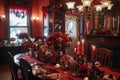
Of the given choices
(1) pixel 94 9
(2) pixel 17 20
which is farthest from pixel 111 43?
(2) pixel 17 20

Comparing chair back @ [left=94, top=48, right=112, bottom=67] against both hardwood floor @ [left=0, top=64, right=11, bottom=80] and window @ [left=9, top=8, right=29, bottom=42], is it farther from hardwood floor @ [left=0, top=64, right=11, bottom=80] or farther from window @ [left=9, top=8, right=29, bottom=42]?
window @ [left=9, top=8, right=29, bottom=42]

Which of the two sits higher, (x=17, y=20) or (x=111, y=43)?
(x=17, y=20)

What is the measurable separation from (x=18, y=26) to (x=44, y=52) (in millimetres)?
5131

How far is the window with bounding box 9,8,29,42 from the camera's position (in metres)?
7.98

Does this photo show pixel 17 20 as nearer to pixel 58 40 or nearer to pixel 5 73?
pixel 5 73

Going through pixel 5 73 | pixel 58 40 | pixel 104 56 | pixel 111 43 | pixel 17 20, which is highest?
pixel 17 20

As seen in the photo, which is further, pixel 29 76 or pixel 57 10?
pixel 57 10

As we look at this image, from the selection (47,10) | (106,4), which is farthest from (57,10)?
(106,4)

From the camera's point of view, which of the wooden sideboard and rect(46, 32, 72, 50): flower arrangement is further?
the wooden sideboard

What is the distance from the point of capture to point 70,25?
858 cm

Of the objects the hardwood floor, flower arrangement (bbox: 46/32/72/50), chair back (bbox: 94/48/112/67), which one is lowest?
the hardwood floor

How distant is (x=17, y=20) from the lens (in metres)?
8.16

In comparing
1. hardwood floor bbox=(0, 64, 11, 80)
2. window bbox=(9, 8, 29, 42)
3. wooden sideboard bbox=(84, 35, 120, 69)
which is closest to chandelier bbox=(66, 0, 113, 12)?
wooden sideboard bbox=(84, 35, 120, 69)

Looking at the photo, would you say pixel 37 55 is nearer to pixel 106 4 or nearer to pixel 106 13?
pixel 106 4
